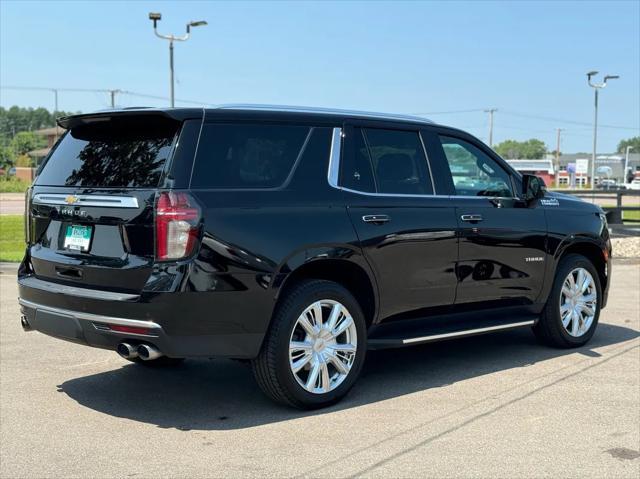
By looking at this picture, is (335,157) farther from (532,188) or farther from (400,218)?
(532,188)

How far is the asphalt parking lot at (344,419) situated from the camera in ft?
13.3

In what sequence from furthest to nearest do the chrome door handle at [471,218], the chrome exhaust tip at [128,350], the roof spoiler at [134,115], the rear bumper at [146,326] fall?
the chrome door handle at [471,218] → the roof spoiler at [134,115] → the chrome exhaust tip at [128,350] → the rear bumper at [146,326]

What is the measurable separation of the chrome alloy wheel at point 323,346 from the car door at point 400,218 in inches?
15.4

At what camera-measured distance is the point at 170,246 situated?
4.43 m

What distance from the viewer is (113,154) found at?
491 centimetres

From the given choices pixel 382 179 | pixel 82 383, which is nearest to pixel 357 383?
pixel 382 179

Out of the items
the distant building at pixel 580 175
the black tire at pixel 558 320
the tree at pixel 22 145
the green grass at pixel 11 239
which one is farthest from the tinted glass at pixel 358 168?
the tree at pixel 22 145

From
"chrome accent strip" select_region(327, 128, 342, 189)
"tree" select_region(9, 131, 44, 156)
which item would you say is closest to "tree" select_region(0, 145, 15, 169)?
"tree" select_region(9, 131, 44, 156)

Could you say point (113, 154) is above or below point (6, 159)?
below

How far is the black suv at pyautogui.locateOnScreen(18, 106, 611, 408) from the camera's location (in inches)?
177

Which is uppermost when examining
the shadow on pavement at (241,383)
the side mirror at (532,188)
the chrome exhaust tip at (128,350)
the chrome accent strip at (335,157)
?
the chrome accent strip at (335,157)

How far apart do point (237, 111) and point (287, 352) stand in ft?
5.00

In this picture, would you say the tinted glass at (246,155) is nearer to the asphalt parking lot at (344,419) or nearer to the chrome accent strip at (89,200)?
the chrome accent strip at (89,200)

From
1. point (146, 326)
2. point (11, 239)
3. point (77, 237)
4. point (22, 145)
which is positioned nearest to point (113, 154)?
point (77, 237)
